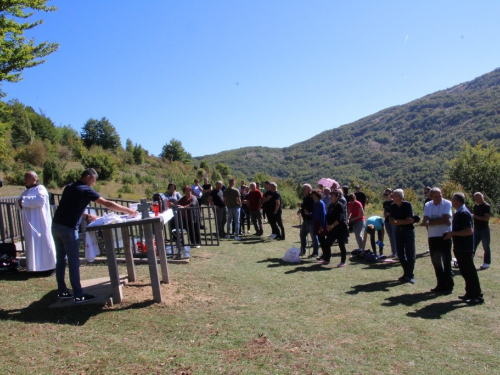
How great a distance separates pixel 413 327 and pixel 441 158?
104237 millimetres

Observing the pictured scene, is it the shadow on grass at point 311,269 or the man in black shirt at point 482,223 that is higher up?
the man in black shirt at point 482,223

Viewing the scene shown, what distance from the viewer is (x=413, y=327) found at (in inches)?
218

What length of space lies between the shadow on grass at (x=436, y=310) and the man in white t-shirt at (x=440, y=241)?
23.5 inches

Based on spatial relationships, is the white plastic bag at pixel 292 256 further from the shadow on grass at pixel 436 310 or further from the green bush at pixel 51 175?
the green bush at pixel 51 175

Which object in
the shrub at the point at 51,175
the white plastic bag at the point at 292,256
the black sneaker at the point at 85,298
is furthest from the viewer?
the shrub at the point at 51,175

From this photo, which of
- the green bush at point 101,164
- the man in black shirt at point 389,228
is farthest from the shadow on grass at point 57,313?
the green bush at point 101,164

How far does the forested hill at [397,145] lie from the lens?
101 meters

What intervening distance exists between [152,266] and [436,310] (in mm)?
4298

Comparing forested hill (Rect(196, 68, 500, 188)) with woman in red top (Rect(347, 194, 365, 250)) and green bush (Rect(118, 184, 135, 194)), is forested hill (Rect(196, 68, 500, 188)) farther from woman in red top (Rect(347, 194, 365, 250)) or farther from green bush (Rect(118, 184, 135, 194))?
woman in red top (Rect(347, 194, 365, 250))

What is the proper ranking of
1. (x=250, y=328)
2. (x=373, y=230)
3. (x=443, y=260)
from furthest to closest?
(x=373, y=230) < (x=443, y=260) < (x=250, y=328)

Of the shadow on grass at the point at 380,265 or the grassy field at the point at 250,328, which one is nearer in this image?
the grassy field at the point at 250,328

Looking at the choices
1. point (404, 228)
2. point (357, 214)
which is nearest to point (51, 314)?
point (404, 228)

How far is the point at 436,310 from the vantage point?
6438mm

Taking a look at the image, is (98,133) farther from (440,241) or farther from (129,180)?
(440,241)
